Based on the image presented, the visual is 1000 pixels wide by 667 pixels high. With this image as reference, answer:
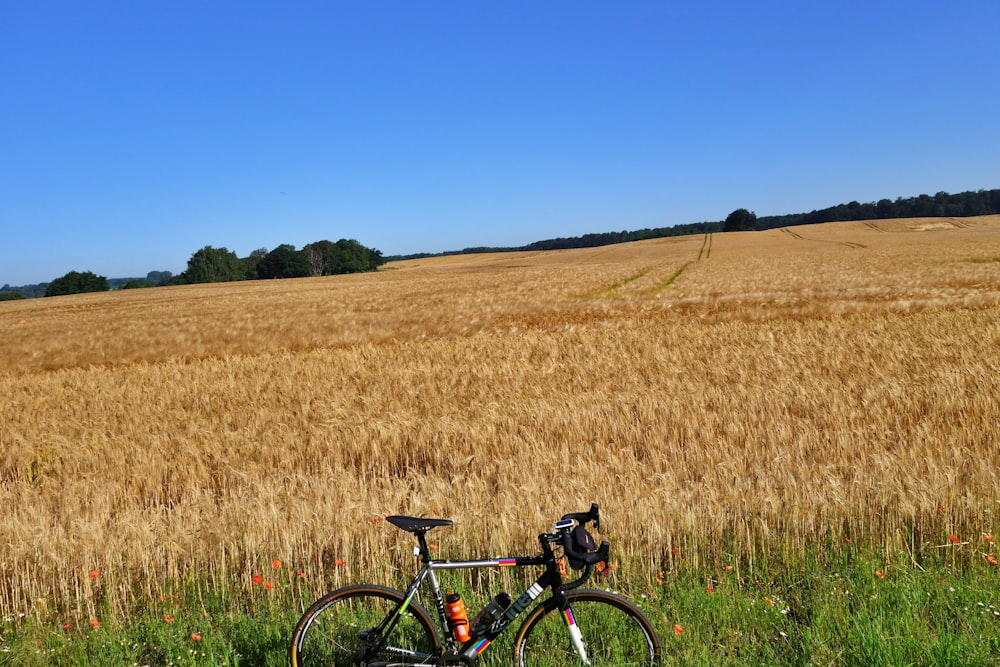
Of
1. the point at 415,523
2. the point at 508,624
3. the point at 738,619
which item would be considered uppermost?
the point at 415,523

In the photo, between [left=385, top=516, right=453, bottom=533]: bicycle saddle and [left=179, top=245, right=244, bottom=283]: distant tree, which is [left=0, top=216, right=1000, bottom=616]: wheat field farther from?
[left=179, top=245, right=244, bottom=283]: distant tree

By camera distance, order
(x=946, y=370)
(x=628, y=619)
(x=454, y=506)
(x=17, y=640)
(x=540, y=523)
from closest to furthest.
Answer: (x=628, y=619) → (x=17, y=640) → (x=540, y=523) → (x=454, y=506) → (x=946, y=370)

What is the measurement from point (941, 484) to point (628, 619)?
359 centimetres

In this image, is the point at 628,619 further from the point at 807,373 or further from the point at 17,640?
the point at 807,373

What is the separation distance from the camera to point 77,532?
5523 mm

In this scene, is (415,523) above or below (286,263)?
below

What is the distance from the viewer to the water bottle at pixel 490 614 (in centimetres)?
339

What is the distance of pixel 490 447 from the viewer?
8047 mm

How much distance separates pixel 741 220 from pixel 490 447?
173983 millimetres

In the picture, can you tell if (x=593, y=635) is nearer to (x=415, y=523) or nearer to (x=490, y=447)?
(x=415, y=523)

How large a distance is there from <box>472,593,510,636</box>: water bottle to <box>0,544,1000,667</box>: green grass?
0.41 metres

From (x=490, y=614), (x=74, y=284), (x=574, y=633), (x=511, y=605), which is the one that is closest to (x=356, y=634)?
(x=490, y=614)

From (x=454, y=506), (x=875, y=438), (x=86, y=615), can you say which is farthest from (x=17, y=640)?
(x=875, y=438)

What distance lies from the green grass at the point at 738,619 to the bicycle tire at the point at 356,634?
390mm
